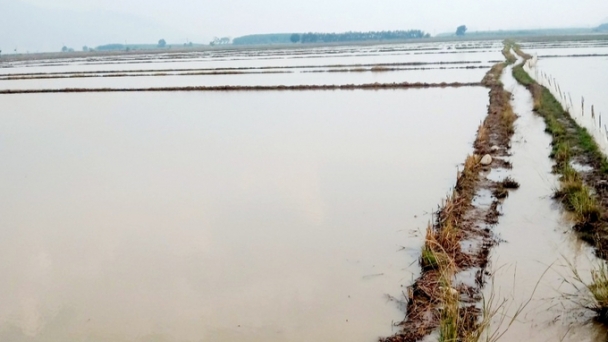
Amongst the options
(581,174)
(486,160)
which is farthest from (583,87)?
(581,174)

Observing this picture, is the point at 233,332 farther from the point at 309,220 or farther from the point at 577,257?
the point at 577,257

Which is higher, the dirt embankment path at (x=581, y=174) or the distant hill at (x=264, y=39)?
the distant hill at (x=264, y=39)

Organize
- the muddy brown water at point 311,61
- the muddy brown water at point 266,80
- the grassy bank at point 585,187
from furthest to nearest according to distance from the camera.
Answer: the muddy brown water at point 311,61, the muddy brown water at point 266,80, the grassy bank at point 585,187

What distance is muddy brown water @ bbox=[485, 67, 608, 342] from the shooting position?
10.1 feet

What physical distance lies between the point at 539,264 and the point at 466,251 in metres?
0.57

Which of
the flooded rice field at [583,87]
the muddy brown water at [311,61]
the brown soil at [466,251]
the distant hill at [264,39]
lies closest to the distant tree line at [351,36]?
the distant hill at [264,39]

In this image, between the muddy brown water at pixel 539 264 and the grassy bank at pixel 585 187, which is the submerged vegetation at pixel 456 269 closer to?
the muddy brown water at pixel 539 264

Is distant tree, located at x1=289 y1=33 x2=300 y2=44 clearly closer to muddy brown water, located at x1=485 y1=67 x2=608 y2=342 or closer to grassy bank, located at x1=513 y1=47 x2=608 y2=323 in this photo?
grassy bank, located at x1=513 y1=47 x2=608 y2=323

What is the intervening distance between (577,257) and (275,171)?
153 inches

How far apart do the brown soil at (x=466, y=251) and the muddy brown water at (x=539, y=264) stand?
0.12 m

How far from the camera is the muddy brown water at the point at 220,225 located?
3.47 m

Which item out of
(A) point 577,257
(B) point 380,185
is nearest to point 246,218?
(B) point 380,185

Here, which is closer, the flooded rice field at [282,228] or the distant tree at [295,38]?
the flooded rice field at [282,228]

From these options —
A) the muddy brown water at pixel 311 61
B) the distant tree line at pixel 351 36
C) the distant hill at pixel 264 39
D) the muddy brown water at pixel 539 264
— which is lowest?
the muddy brown water at pixel 539 264
